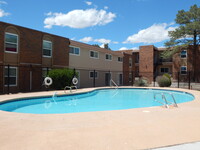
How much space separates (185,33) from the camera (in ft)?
92.0

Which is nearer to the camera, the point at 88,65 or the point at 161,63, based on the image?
the point at 88,65

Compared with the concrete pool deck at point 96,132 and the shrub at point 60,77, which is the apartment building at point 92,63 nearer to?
the shrub at point 60,77

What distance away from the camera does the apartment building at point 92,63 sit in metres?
20.6

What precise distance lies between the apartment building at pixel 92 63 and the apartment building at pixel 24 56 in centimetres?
295

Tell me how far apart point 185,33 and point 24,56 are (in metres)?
25.0

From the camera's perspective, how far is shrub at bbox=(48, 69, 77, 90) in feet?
51.6

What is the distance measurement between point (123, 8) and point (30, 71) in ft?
38.6

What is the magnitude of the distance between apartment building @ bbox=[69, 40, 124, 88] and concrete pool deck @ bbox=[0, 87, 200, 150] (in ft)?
48.3

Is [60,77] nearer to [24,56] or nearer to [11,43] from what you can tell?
[24,56]

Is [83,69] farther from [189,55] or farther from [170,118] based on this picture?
[189,55]

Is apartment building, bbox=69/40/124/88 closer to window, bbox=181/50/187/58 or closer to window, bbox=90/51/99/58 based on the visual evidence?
window, bbox=90/51/99/58

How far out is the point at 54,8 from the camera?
16.6m

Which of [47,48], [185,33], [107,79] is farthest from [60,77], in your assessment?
[185,33]

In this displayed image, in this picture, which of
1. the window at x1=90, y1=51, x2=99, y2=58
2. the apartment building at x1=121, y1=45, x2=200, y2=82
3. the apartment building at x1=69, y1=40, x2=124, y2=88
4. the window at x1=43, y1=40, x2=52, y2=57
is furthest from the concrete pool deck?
the apartment building at x1=121, y1=45, x2=200, y2=82
